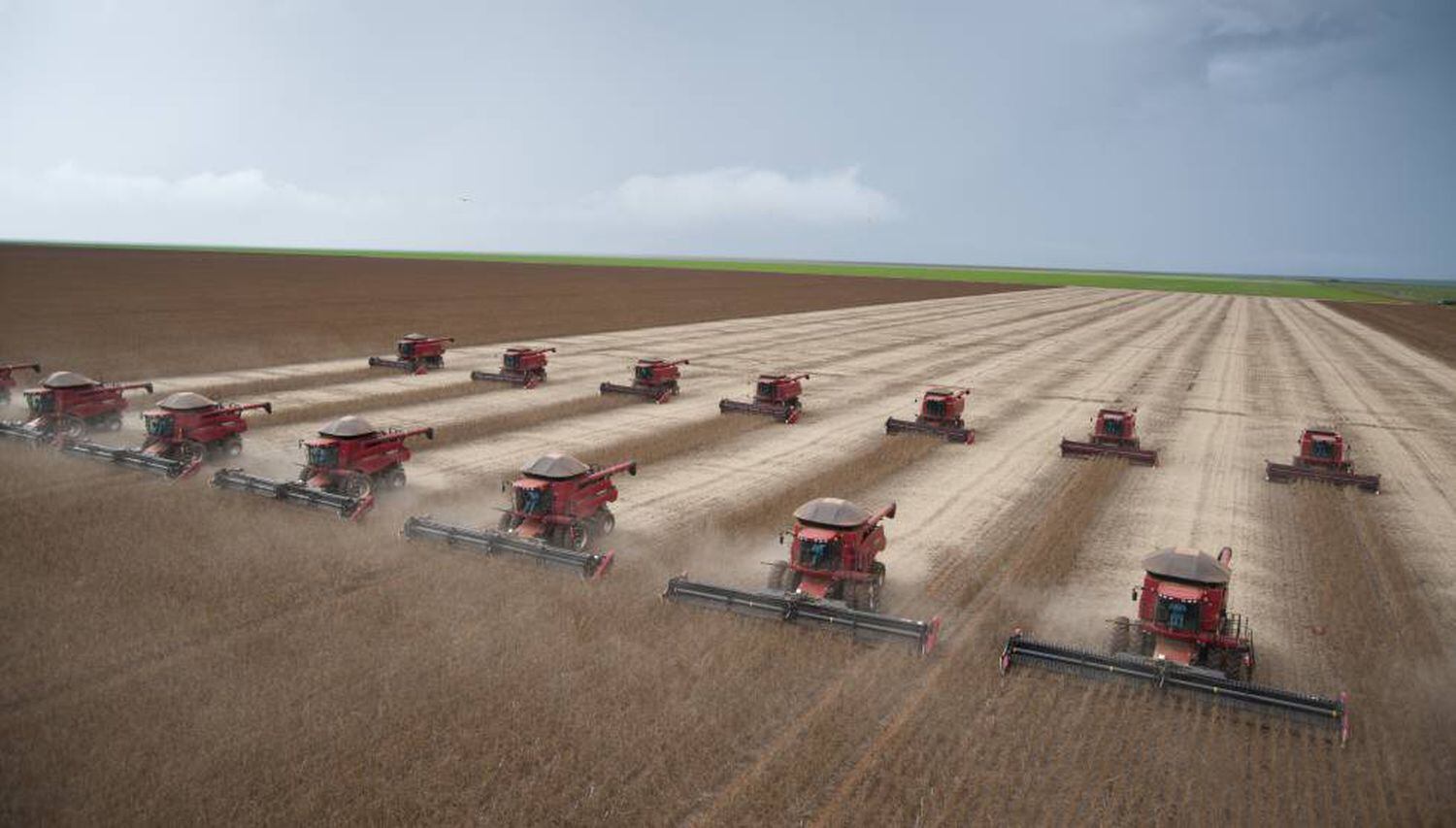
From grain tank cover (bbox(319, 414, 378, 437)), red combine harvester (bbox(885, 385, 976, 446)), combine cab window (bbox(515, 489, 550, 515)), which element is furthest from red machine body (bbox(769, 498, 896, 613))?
red combine harvester (bbox(885, 385, 976, 446))

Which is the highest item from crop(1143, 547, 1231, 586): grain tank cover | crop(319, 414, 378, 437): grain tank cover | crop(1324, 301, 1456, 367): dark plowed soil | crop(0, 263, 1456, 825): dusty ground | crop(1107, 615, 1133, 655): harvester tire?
crop(319, 414, 378, 437): grain tank cover

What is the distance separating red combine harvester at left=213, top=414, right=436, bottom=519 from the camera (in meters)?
19.3

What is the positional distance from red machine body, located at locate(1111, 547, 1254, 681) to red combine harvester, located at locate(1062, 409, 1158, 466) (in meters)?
13.4

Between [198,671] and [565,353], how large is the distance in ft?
123

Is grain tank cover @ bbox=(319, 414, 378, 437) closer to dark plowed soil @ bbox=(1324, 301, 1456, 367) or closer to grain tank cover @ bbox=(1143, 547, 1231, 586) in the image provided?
grain tank cover @ bbox=(1143, 547, 1231, 586)

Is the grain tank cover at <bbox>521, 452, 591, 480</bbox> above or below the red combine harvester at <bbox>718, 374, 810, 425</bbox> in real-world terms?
above

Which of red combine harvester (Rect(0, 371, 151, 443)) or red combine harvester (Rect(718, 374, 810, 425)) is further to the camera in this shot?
red combine harvester (Rect(718, 374, 810, 425))

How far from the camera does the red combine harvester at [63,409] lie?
80.4 ft

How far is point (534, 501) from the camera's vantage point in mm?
16734

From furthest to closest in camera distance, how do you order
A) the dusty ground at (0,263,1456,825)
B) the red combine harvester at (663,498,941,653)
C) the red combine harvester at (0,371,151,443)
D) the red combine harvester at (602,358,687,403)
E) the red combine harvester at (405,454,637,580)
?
1. the red combine harvester at (602,358,687,403)
2. the red combine harvester at (0,371,151,443)
3. the red combine harvester at (405,454,637,580)
4. the red combine harvester at (663,498,941,653)
5. the dusty ground at (0,263,1456,825)

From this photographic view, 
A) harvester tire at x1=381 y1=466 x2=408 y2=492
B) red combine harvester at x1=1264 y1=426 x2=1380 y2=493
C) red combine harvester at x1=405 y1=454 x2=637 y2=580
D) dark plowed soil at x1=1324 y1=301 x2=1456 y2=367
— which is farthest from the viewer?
dark plowed soil at x1=1324 y1=301 x2=1456 y2=367

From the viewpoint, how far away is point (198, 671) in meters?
12.0

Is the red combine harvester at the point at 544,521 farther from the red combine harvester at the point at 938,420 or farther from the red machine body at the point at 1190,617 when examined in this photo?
the red combine harvester at the point at 938,420

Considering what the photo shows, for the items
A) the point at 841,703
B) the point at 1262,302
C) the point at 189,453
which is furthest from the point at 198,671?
the point at 1262,302
